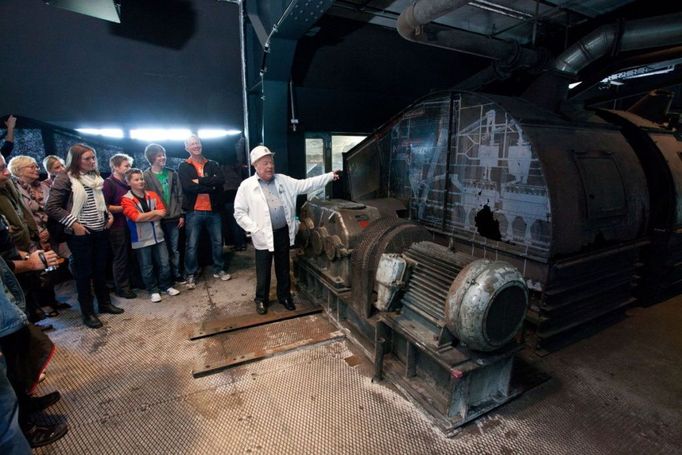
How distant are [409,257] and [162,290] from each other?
2.85 meters

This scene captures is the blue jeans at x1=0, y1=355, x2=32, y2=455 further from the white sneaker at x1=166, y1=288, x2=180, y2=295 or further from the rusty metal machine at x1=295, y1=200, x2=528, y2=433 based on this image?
the white sneaker at x1=166, y1=288, x2=180, y2=295

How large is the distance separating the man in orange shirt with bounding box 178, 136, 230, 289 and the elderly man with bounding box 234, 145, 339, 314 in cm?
91

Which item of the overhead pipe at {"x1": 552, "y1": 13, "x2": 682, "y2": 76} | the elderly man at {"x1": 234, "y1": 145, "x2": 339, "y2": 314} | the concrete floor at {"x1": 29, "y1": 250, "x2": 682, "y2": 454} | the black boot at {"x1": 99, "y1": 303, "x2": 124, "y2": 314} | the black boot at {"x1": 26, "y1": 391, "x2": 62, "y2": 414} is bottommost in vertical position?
the concrete floor at {"x1": 29, "y1": 250, "x2": 682, "y2": 454}

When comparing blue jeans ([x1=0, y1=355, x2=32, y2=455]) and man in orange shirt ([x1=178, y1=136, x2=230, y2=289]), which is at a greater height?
man in orange shirt ([x1=178, y1=136, x2=230, y2=289])

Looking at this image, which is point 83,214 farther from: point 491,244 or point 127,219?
point 491,244

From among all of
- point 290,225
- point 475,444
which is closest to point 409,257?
point 475,444

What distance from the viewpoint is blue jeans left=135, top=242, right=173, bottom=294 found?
345cm

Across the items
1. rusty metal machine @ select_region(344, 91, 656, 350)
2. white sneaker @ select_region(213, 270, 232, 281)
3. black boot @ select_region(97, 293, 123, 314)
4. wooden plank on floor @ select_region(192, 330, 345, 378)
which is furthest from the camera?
white sneaker @ select_region(213, 270, 232, 281)

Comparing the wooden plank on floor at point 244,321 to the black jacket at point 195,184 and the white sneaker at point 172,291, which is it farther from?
the black jacket at point 195,184

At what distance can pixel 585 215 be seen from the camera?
8.61 feet

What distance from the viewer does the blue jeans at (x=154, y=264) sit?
3449mm

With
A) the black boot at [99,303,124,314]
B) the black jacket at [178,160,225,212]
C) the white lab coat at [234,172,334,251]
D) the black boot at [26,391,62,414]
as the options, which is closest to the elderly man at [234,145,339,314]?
the white lab coat at [234,172,334,251]

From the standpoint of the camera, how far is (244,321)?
10.0 feet

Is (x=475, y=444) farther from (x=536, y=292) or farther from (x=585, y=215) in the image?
(x=585, y=215)
